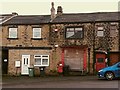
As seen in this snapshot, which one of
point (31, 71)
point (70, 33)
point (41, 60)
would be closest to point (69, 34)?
point (70, 33)

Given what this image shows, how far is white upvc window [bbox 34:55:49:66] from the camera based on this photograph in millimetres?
36469

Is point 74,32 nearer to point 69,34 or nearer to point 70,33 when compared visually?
point 70,33

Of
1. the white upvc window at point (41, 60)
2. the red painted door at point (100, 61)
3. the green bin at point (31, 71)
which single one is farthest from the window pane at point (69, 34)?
the green bin at point (31, 71)

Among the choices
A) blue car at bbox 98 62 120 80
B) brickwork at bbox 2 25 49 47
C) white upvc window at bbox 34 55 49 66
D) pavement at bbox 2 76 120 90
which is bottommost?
pavement at bbox 2 76 120 90

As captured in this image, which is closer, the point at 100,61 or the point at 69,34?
the point at 100,61

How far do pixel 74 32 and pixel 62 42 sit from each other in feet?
5.57

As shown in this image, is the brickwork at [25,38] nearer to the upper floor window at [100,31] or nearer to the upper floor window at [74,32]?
the upper floor window at [74,32]

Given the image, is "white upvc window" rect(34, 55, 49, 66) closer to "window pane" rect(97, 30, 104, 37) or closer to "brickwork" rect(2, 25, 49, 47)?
"brickwork" rect(2, 25, 49, 47)

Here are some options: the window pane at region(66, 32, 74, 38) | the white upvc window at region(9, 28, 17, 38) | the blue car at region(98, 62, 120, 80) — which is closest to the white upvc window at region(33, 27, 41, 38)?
the white upvc window at region(9, 28, 17, 38)

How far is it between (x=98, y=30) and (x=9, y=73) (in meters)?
10.9

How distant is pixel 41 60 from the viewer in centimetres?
3659

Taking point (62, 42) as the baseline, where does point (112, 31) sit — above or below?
above

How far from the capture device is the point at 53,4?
127ft

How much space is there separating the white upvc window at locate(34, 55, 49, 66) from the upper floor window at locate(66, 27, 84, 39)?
3.38 metres
